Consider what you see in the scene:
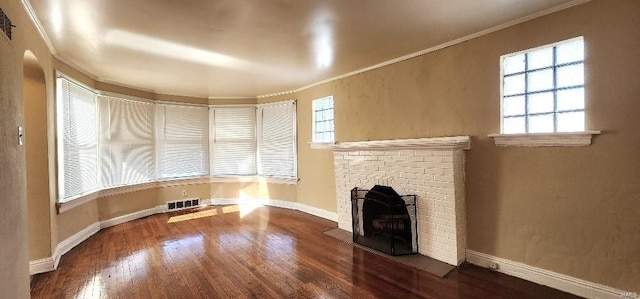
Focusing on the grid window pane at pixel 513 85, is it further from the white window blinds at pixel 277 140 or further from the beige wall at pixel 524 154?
the white window blinds at pixel 277 140

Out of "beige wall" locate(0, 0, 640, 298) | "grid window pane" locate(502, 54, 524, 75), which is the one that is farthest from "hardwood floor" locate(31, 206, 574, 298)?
"grid window pane" locate(502, 54, 524, 75)

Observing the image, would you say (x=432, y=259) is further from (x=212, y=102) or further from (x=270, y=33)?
(x=212, y=102)

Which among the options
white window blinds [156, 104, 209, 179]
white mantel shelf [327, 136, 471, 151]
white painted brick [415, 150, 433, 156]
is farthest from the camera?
white window blinds [156, 104, 209, 179]

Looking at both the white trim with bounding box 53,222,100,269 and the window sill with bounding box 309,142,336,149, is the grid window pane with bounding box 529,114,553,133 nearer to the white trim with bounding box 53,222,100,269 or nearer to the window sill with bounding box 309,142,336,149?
the window sill with bounding box 309,142,336,149

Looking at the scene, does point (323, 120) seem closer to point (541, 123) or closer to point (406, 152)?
point (406, 152)

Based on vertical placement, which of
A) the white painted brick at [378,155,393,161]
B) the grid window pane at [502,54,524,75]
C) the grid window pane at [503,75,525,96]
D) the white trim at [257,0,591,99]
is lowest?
the white painted brick at [378,155,393,161]

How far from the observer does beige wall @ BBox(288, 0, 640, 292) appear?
215cm

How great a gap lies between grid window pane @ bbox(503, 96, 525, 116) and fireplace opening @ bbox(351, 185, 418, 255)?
51.2 inches

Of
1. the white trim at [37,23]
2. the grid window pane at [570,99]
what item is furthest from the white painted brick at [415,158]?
the white trim at [37,23]

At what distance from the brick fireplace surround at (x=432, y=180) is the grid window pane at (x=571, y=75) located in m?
0.89

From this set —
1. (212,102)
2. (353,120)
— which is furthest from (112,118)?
(353,120)

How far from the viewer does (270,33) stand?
2775 millimetres

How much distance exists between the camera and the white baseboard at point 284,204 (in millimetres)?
4996

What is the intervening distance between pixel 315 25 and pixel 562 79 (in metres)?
2.21
